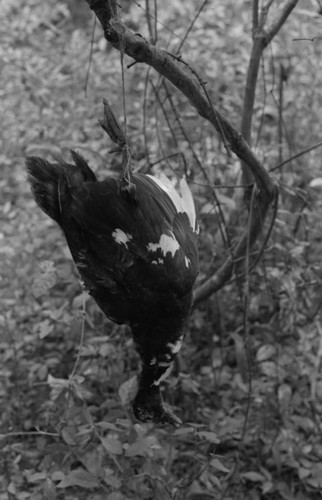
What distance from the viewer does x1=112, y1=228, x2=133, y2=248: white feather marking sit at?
1.81m

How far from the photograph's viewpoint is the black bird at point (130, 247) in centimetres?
181

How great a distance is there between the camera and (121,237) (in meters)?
1.81

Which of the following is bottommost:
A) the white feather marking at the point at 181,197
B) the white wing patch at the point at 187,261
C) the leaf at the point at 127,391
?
the leaf at the point at 127,391

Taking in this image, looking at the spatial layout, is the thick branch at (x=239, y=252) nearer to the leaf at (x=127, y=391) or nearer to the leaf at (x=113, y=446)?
the leaf at (x=127, y=391)

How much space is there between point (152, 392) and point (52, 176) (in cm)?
73

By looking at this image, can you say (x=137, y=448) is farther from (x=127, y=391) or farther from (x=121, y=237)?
(x=121, y=237)

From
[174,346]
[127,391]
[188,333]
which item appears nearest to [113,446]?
[127,391]

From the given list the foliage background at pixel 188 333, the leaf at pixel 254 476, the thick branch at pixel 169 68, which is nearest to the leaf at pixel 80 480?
the foliage background at pixel 188 333

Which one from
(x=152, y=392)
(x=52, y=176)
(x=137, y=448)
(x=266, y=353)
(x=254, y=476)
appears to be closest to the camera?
(x=52, y=176)

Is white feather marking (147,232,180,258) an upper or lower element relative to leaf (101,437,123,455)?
upper

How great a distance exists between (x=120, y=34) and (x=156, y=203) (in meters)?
0.54

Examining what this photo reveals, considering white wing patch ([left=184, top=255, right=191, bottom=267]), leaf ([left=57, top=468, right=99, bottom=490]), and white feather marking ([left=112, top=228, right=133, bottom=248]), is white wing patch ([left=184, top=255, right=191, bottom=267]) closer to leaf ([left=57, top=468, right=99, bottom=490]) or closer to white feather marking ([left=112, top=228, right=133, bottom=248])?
white feather marking ([left=112, top=228, right=133, bottom=248])

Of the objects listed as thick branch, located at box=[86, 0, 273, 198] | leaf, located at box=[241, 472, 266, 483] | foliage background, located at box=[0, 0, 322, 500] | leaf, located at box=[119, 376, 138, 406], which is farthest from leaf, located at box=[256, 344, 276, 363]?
thick branch, located at box=[86, 0, 273, 198]

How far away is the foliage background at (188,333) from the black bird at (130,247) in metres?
0.51
